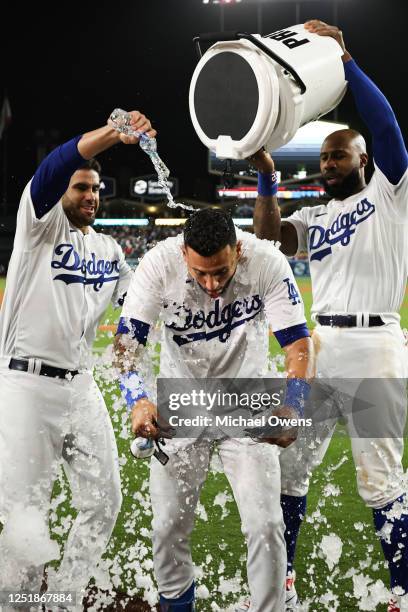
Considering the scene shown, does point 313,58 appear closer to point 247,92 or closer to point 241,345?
point 247,92

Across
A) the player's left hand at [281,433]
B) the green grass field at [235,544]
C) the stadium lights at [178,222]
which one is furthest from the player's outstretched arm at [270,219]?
the stadium lights at [178,222]

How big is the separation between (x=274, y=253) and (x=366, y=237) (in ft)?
2.58

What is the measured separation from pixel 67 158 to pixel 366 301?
64.4 inches

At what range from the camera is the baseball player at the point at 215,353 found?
2.89 metres

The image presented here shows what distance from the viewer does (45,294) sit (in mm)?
3365

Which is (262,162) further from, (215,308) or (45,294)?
(45,294)

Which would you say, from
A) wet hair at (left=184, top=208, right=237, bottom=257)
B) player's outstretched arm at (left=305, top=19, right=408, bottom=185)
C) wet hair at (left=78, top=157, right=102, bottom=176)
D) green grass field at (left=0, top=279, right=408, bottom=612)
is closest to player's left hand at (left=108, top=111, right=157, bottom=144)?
wet hair at (left=184, top=208, right=237, bottom=257)

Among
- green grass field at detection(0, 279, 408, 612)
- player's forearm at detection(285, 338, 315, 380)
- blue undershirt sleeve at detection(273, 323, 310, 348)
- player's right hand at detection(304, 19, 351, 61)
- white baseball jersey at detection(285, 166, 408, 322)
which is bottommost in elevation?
green grass field at detection(0, 279, 408, 612)

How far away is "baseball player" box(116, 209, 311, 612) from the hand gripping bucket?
413 mm

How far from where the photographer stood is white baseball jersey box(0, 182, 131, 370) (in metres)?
3.35

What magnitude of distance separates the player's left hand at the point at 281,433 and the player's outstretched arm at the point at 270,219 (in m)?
1.32

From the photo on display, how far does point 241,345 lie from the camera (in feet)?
10.6

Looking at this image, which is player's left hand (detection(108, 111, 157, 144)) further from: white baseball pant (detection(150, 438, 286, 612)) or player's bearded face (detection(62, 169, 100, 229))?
white baseball pant (detection(150, 438, 286, 612))

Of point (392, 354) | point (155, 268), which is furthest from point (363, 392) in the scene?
point (155, 268)
